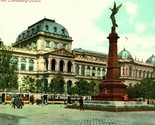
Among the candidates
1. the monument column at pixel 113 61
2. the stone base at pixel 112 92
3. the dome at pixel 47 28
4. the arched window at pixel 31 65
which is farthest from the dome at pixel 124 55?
the stone base at pixel 112 92

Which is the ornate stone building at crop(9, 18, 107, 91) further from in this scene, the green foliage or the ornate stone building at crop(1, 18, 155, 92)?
the green foliage

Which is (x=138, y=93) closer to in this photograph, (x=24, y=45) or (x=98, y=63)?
(x=98, y=63)

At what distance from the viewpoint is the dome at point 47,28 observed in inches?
3426

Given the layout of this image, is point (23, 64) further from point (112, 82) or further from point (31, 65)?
point (112, 82)

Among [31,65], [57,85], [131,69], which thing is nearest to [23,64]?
[31,65]

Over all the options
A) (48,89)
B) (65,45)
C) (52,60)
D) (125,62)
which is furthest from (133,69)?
(48,89)

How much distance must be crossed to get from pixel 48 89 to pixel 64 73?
12443 mm

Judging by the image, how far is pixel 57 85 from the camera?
239 feet

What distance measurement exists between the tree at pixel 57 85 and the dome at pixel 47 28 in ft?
51.2

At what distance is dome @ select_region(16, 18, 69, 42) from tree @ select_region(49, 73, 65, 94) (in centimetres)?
1560

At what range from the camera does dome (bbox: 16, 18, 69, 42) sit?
286 ft

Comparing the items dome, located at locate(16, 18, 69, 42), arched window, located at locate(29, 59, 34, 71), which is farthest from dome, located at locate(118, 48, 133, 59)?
arched window, located at locate(29, 59, 34, 71)

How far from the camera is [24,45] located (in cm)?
9288

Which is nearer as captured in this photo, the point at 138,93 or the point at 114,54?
the point at 114,54
